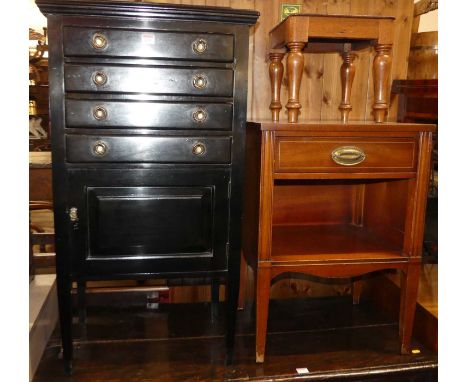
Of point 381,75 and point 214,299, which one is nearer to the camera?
point 381,75

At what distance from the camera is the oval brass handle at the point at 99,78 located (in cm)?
135

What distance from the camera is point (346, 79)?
6.09 ft

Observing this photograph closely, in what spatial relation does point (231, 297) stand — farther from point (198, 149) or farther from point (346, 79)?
point (346, 79)

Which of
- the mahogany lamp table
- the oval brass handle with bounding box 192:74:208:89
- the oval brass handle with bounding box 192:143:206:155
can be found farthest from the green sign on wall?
the oval brass handle with bounding box 192:143:206:155

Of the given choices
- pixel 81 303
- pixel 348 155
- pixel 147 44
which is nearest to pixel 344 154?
pixel 348 155

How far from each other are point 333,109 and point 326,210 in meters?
0.45

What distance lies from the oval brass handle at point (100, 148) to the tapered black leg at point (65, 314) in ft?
1.32

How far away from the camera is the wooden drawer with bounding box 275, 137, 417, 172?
1.48 m

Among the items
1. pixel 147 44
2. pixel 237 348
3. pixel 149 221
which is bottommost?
pixel 237 348

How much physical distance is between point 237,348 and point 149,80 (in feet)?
3.31

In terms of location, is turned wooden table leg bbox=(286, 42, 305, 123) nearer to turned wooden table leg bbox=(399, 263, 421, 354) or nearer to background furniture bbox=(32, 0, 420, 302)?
background furniture bbox=(32, 0, 420, 302)

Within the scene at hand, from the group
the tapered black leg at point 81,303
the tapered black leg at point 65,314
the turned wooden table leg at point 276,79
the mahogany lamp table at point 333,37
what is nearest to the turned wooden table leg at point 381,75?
the mahogany lamp table at point 333,37

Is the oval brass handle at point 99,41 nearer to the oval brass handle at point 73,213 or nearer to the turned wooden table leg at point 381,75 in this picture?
the oval brass handle at point 73,213
